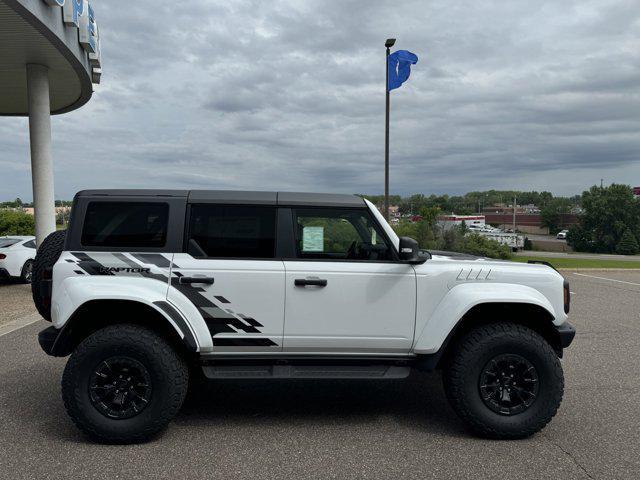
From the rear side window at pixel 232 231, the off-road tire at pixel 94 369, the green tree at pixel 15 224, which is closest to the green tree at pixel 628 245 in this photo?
the green tree at pixel 15 224

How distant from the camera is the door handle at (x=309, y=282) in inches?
148

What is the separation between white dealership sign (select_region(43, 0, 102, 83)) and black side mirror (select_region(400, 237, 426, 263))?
8.59 meters

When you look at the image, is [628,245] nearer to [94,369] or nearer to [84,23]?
[84,23]

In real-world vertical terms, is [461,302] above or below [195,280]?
below

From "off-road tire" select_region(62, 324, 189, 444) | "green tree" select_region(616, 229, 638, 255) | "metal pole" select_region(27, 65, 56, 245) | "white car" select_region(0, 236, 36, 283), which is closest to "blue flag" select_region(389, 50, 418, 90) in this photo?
"metal pole" select_region(27, 65, 56, 245)

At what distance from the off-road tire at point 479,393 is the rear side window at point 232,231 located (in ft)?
5.46

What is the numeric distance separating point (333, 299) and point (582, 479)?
6.32 feet

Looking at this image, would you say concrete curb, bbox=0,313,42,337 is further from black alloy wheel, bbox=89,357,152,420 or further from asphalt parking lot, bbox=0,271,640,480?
black alloy wheel, bbox=89,357,152,420

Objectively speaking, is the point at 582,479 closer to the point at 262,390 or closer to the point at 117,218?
the point at 262,390

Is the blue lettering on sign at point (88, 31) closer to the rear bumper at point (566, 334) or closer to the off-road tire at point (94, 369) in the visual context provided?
the off-road tire at point (94, 369)

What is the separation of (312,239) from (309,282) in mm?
376

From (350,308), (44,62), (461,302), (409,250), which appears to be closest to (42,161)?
(44,62)

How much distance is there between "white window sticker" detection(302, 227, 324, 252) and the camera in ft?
13.0

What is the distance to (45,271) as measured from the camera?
4020mm
